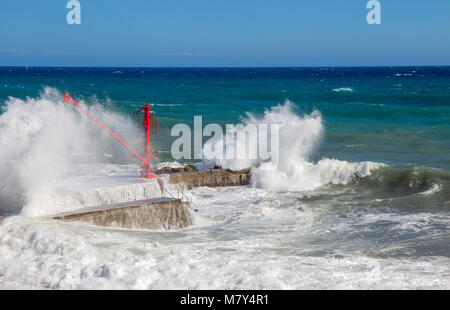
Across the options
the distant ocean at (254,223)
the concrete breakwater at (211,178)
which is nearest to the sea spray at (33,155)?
the distant ocean at (254,223)

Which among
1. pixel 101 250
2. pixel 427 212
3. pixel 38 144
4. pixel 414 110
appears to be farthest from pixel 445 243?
pixel 414 110

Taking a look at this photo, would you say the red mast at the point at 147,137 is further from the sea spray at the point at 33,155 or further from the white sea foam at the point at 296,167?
the white sea foam at the point at 296,167

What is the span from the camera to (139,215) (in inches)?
510

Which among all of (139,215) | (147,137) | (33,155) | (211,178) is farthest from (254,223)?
(33,155)

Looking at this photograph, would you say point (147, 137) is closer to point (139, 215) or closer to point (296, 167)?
point (139, 215)

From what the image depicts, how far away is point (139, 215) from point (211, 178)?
16.2ft

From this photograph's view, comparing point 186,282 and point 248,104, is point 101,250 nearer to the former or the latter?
point 186,282

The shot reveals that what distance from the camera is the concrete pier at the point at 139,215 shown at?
40.9ft

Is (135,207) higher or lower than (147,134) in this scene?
lower

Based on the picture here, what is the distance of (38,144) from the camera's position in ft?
48.8

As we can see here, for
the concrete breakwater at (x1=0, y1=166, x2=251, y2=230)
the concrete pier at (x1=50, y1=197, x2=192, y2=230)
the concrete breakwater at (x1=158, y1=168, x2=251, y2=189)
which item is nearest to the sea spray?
the concrete breakwater at (x1=0, y1=166, x2=251, y2=230)

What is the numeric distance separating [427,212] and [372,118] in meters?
23.4
